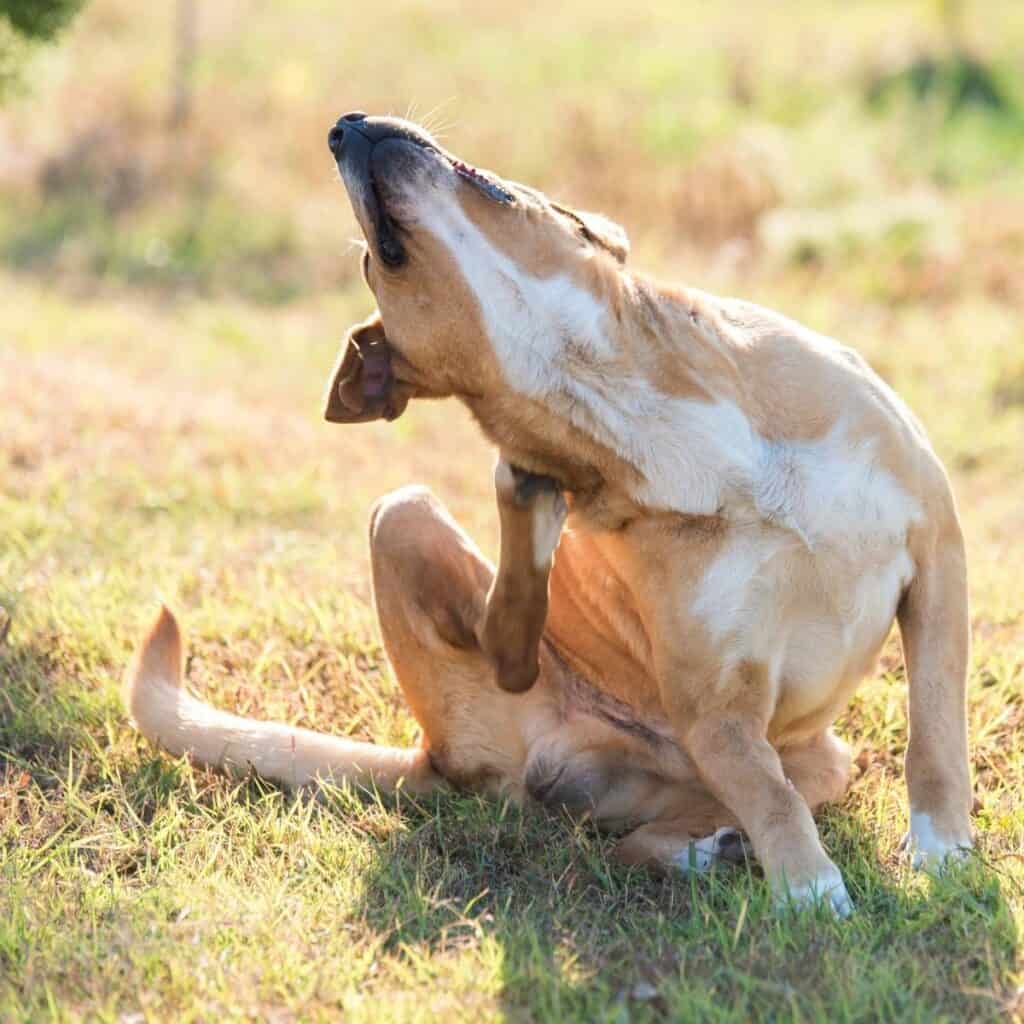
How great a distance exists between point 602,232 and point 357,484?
11.1 ft

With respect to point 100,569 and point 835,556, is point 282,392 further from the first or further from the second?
point 835,556

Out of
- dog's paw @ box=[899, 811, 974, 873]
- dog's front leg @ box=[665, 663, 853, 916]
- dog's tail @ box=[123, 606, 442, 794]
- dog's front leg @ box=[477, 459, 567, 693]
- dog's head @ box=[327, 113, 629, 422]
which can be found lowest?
dog's tail @ box=[123, 606, 442, 794]

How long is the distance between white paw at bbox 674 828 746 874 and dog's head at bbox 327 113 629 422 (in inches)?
49.1

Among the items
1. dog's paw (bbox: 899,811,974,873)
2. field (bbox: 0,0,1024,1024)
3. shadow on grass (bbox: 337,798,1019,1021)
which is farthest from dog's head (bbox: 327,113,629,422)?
dog's paw (bbox: 899,811,974,873)

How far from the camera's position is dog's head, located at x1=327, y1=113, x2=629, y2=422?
3766mm

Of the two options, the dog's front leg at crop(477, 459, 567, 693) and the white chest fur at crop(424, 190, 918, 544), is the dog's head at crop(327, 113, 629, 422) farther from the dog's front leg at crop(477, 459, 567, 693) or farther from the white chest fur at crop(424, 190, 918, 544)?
the dog's front leg at crop(477, 459, 567, 693)

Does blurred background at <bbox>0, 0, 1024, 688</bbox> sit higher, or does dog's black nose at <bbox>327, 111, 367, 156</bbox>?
dog's black nose at <bbox>327, 111, 367, 156</bbox>

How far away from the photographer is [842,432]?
4.03 m

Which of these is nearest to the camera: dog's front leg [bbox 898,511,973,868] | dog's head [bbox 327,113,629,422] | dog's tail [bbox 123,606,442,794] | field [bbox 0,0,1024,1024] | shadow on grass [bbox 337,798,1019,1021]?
shadow on grass [bbox 337,798,1019,1021]

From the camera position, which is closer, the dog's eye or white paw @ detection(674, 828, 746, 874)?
the dog's eye

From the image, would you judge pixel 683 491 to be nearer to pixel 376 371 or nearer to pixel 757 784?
pixel 757 784

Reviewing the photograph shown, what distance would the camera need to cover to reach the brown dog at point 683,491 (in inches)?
149

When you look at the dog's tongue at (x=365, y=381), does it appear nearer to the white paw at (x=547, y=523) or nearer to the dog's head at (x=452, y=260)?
the dog's head at (x=452, y=260)

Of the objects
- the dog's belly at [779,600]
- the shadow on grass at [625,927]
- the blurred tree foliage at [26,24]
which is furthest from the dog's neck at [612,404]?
the blurred tree foliage at [26,24]
